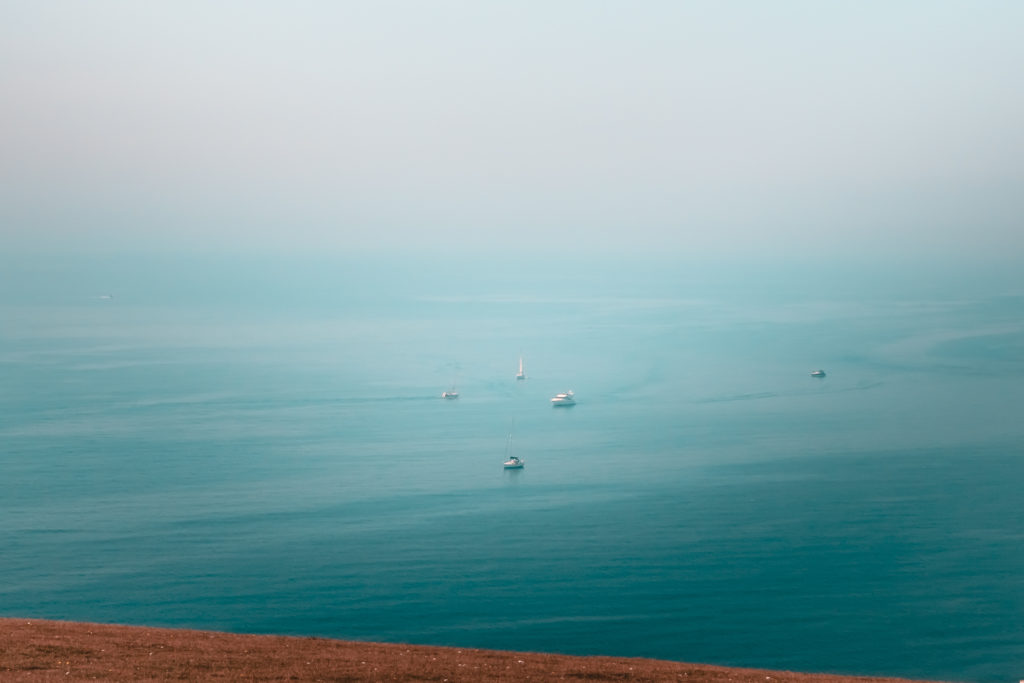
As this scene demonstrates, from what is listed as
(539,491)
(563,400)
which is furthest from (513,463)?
(563,400)

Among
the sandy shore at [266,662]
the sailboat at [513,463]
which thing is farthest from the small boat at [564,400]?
the sandy shore at [266,662]

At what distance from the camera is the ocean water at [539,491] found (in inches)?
1296

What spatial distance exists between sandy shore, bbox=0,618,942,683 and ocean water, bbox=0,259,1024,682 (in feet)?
44.6

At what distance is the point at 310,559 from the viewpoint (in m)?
38.9

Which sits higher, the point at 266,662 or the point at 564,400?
the point at 266,662

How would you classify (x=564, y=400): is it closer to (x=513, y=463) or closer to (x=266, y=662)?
(x=513, y=463)

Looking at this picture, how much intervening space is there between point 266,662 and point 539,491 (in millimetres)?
33953

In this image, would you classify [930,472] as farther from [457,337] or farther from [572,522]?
[457,337]

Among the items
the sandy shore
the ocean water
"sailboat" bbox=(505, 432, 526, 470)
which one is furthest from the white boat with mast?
the sandy shore

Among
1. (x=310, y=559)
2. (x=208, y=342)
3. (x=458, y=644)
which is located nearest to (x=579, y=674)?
(x=458, y=644)

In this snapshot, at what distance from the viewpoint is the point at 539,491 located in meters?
49.4

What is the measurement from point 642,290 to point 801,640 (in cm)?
13813

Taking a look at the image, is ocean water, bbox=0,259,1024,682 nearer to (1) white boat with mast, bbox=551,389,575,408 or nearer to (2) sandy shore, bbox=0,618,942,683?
(1) white boat with mast, bbox=551,389,575,408

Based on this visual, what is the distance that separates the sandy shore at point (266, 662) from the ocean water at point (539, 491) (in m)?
13.6
